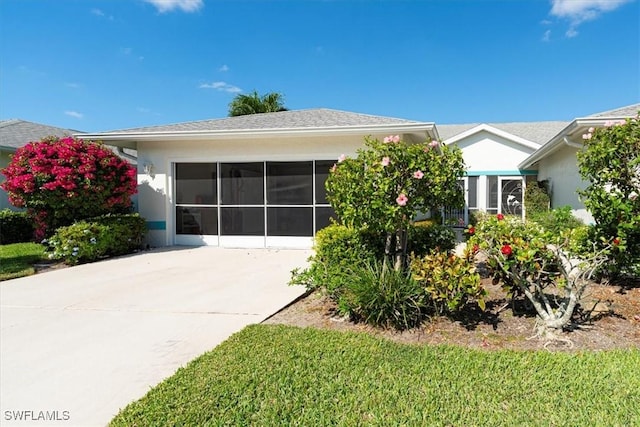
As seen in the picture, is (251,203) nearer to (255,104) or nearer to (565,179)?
(565,179)

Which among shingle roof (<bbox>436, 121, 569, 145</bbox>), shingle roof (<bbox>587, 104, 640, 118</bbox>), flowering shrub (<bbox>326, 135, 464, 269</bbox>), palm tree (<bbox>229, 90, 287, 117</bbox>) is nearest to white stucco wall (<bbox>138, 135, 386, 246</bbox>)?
flowering shrub (<bbox>326, 135, 464, 269</bbox>)

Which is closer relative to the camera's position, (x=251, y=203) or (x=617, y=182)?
(x=617, y=182)

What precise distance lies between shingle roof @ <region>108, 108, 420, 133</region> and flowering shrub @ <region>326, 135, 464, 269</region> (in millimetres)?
4835

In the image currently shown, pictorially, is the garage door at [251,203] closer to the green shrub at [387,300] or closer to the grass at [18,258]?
the grass at [18,258]

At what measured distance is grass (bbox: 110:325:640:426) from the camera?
246 centimetres

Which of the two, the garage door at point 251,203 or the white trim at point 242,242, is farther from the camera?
the white trim at point 242,242

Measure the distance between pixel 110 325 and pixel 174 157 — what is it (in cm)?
759

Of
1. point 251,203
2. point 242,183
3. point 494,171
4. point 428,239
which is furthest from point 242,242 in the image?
point 494,171

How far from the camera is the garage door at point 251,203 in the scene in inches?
413

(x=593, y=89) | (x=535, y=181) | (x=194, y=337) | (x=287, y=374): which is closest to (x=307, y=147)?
(x=194, y=337)

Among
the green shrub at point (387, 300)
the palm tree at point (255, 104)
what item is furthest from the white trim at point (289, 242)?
the palm tree at point (255, 104)

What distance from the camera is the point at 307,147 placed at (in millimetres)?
10312

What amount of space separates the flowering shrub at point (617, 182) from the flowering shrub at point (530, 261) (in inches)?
62.7

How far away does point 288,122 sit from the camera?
1083 centimetres
